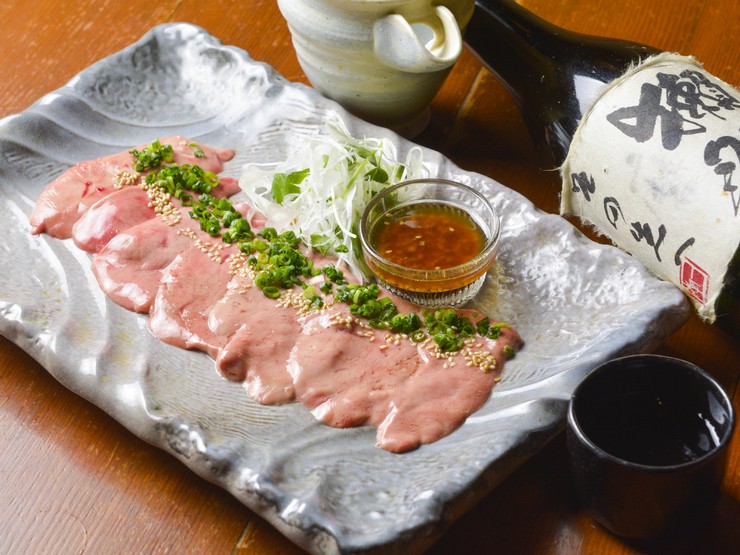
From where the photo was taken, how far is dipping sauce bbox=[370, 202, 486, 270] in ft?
5.85

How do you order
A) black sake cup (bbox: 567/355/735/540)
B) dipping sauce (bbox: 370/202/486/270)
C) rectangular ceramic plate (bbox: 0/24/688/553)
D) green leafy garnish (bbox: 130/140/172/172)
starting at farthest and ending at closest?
green leafy garnish (bbox: 130/140/172/172) → dipping sauce (bbox: 370/202/486/270) → rectangular ceramic plate (bbox: 0/24/688/553) → black sake cup (bbox: 567/355/735/540)

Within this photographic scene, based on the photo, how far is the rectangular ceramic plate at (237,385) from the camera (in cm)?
141

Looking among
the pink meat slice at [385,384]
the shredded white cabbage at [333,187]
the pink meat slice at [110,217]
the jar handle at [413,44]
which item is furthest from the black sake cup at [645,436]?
the pink meat slice at [110,217]

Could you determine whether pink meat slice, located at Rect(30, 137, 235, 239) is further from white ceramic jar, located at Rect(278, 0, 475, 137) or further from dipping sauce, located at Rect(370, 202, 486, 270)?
dipping sauce, located at Rect(370, 202, 486, 270)

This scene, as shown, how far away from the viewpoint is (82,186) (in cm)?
200

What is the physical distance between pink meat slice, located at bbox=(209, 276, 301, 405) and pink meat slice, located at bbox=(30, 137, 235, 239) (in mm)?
451

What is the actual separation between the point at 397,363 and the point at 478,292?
0.27 meters

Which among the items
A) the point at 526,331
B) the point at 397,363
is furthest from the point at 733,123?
the point at 397,363

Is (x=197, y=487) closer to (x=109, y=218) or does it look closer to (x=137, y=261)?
(x=137, y=261)

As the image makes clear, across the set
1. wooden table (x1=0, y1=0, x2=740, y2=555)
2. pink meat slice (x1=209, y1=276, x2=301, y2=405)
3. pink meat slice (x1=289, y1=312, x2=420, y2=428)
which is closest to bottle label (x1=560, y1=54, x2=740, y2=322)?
wooden table (x1=0, y1=0, x2=740, y2=555)

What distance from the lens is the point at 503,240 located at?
186 cm

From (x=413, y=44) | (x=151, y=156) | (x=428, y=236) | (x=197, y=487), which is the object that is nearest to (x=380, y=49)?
(x=413, y=44)

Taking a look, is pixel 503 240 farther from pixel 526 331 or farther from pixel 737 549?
pixel 737 549

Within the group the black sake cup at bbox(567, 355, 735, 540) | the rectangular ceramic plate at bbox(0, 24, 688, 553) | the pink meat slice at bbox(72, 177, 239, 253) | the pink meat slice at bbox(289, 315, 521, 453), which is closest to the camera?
the black sake cup at bbox(567, 355, 735, 540)
